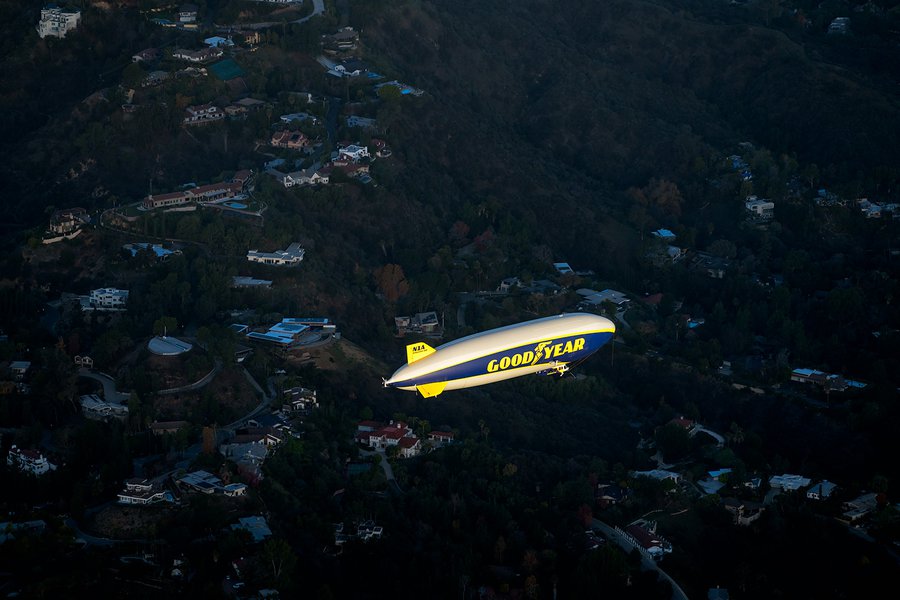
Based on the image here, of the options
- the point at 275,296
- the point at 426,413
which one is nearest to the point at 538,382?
the point at 426,413

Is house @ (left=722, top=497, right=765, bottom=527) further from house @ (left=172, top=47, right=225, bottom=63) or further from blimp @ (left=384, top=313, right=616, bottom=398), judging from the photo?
house @ (left=172, top=47, right=225, bottom=63)

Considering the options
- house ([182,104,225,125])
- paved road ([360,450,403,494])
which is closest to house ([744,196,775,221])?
house ([182,104,225,125])

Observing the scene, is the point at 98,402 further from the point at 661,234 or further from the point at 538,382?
the point at 661,234

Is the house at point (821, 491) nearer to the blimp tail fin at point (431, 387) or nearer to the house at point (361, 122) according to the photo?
the blimp tail fin at point (431, 387)

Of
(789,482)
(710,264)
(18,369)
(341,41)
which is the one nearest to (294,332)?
(18,369)

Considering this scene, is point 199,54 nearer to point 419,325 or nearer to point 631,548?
point 419,325
